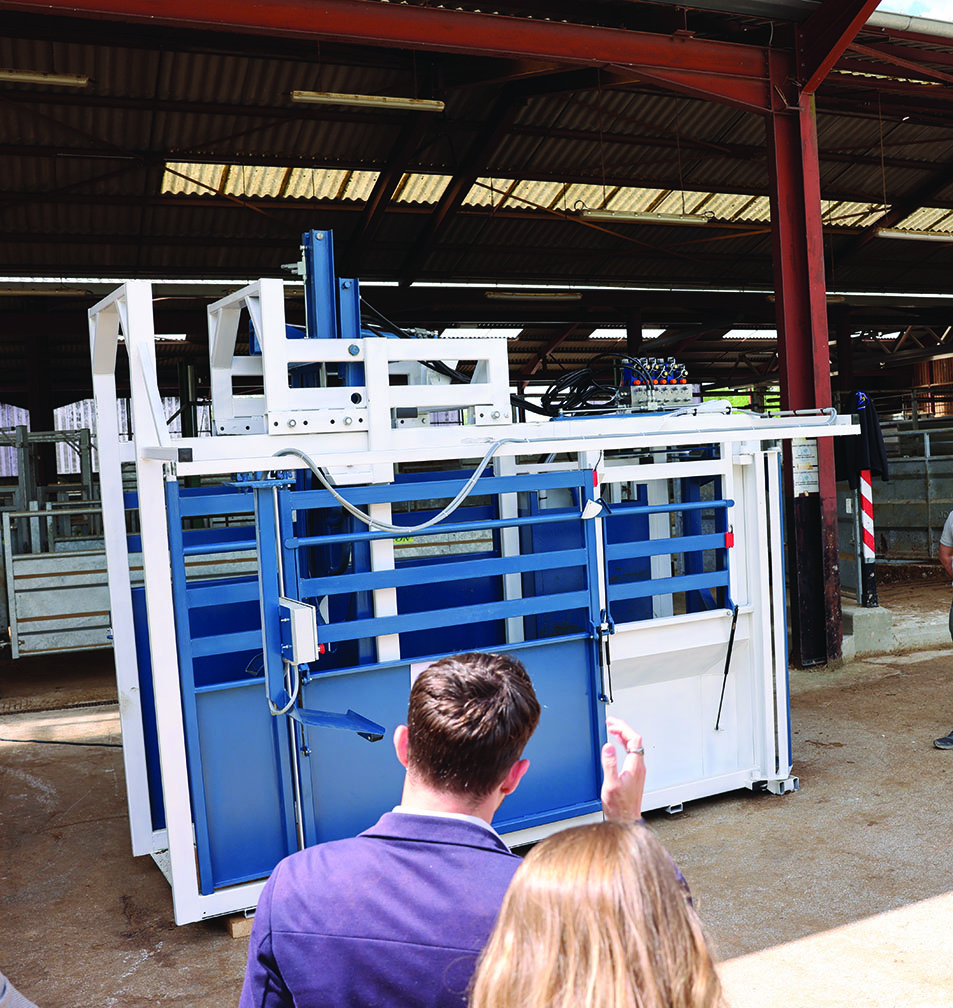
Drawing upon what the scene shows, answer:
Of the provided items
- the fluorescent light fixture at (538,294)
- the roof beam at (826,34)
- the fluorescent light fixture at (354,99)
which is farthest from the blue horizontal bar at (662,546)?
the fluorescent light fixture at (538,294)

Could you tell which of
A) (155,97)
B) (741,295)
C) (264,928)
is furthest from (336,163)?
(264,928)

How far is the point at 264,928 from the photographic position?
4.43 ft

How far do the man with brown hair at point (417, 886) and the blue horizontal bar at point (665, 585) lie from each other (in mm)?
3126

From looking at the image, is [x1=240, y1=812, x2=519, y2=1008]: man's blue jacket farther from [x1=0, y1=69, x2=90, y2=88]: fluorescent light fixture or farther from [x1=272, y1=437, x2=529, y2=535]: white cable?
[x1=0, y1=69, x2=90, y2=88]: fluorescent light fixture

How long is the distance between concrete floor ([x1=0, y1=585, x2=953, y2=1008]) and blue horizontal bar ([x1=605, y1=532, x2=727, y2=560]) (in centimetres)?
134

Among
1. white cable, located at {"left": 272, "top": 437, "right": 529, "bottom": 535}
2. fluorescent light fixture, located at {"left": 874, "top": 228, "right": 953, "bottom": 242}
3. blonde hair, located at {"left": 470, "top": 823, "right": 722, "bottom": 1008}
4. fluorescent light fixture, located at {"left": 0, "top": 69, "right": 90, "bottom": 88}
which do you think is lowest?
blonde hair, located at {"left": 470, "top": 823, "right": 722, "bottom": 1008}

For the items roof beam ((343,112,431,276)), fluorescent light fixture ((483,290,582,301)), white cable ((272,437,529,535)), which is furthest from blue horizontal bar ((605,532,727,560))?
fluorescent light fixture ((483,290,582,301))

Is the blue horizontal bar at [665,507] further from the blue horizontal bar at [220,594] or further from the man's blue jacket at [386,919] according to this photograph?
the man's blue jacket at [386,919]

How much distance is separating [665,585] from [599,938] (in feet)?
12.5

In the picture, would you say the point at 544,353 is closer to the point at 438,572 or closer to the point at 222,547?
the point at 438,572

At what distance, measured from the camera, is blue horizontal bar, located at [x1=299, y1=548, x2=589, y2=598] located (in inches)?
152

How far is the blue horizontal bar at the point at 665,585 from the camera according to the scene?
179 inches

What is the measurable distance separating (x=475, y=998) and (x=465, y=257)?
12923 mm

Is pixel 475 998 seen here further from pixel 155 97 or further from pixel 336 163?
pixel 336 163
